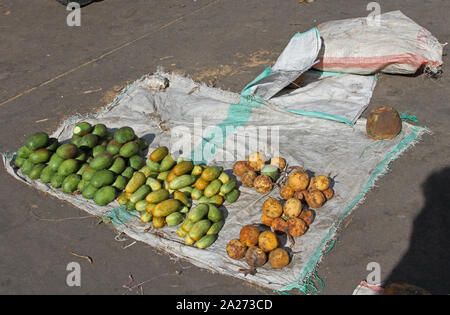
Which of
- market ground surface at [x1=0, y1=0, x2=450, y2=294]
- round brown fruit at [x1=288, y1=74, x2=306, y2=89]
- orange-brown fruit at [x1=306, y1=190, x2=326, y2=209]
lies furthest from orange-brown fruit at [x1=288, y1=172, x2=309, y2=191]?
round brown fruit at [x1=288, y1=74, x2=306, y2=89]

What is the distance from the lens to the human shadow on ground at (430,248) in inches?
147

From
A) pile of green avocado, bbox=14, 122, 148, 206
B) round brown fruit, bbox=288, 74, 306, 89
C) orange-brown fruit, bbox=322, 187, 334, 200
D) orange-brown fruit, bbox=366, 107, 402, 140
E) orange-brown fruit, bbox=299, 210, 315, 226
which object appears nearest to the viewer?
orange-brown fruit, bbox=299, 210, 315, 226

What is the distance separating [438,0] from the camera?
8602 mm

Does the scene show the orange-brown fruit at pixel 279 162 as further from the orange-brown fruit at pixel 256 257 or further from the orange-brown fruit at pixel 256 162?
the orange-brown fruit at pixel 256 257

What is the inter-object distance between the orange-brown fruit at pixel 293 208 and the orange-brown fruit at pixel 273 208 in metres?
0.07

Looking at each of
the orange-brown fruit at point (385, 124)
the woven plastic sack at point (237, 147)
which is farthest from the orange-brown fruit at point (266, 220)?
the orange-brown fruit at point (385, 124)

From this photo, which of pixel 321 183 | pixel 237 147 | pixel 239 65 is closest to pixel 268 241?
pixel 321 183

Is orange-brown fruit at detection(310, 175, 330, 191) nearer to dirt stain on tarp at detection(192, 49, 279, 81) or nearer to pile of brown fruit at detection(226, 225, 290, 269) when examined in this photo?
pile of brown fruit at detection(226, 225, 290, 269)

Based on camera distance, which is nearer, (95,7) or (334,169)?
(334,169)

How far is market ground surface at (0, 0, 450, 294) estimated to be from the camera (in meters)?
4.04

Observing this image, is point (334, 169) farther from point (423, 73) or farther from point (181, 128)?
point (423, 73)

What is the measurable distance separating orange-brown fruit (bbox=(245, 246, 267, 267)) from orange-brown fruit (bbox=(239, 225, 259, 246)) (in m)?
0.08

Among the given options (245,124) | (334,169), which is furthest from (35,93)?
(334,169)

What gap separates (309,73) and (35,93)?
14.3 ft
